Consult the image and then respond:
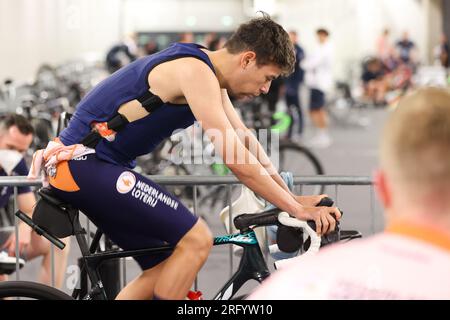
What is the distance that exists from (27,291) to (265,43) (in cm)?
110

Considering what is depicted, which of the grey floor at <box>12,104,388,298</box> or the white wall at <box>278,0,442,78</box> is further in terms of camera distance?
the white wall at <box>278,0,442,78</box>

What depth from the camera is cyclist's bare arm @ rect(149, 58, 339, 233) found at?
2.85 meters

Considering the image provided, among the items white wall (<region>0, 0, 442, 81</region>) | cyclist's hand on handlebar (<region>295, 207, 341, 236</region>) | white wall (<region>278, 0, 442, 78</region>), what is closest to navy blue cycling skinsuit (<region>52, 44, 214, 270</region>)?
cyclist's hand on handlebar (<region>295, 207, 341, 236</region>)

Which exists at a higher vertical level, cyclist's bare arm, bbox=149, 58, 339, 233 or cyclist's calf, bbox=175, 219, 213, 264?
cyclist's bare arm, bbox=149, 58, 339, 233

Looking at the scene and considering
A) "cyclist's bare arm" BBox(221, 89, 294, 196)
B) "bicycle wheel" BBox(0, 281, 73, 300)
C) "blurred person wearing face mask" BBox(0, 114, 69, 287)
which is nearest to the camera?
"bicycle wheel" BBox(0, 281, 73, 300)

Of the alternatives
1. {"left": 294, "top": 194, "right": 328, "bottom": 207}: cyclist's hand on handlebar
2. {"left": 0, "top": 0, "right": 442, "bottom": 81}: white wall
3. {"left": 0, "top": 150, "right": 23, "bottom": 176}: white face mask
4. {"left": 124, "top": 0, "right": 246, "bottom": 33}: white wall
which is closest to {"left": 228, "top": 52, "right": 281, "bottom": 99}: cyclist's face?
{"left": 294, "top": 194, "right": 328, "bottom": 207}: cyclist's hand on handlebar

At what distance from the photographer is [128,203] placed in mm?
2943

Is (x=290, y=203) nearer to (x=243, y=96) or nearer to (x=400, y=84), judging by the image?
(x=243, y=96)

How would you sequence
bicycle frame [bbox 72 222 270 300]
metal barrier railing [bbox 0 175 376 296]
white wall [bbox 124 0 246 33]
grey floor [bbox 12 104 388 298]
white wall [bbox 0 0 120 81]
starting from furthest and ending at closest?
white wall [bbox 124 0 246 33] → white wall [bbox 0 0 120 81] → grey floor [bbox 12 104 388 298] → metal barrier railing [bbox 0 175 376 296] → bicycle frame [bbox 72 222 270 300]

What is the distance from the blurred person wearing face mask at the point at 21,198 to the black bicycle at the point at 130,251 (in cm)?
115

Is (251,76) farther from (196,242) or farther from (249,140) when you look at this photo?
(196,242)

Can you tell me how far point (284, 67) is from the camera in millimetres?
3020

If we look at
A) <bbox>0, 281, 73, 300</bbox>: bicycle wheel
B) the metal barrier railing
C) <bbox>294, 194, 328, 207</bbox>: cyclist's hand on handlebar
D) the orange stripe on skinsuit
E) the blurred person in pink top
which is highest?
the blurred person in pink top

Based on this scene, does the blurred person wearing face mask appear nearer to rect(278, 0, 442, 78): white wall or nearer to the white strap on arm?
the white strap on arm
